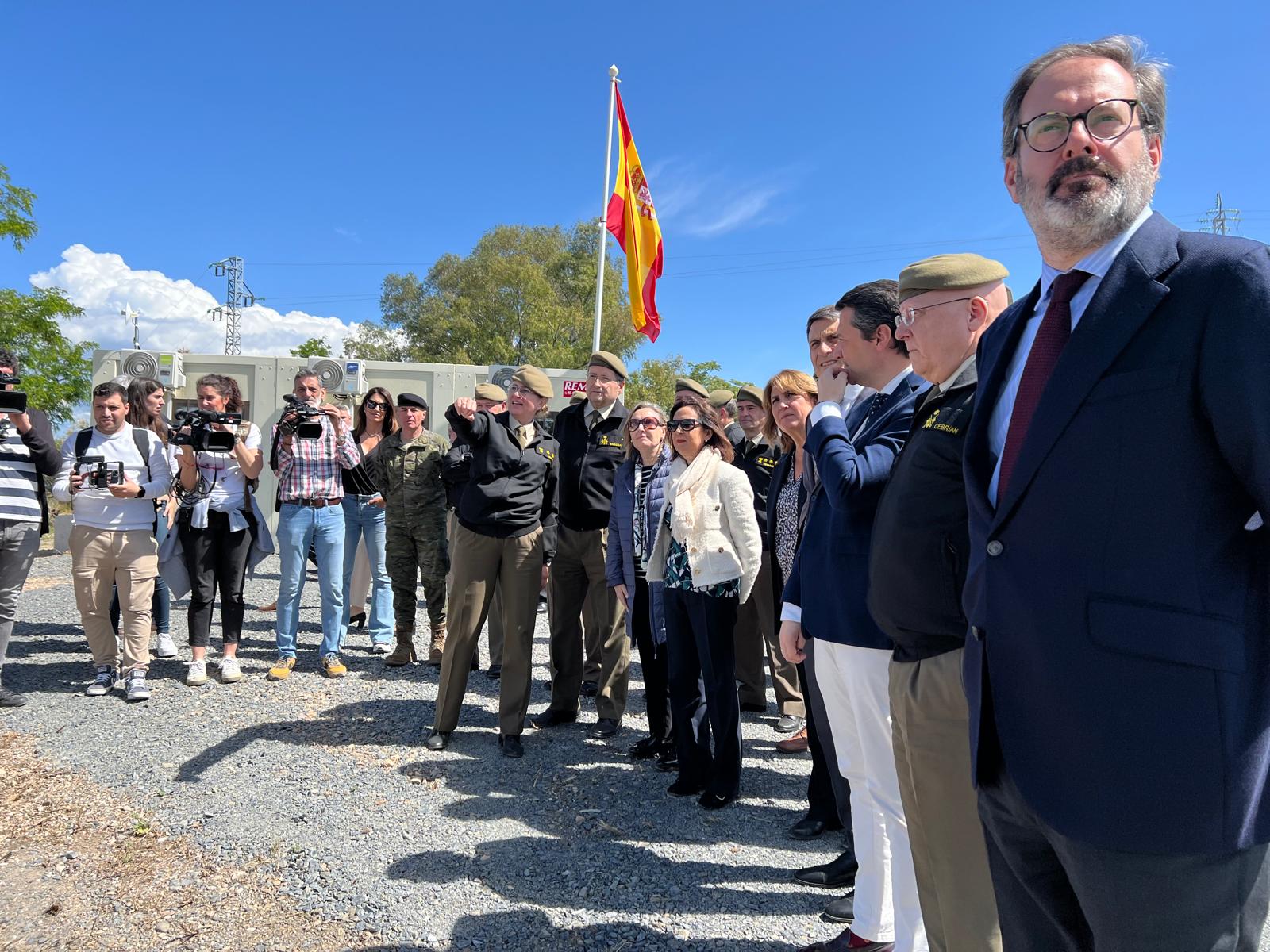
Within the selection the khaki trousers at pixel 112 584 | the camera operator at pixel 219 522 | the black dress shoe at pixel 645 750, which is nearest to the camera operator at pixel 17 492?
the khaki trousers at pixel 112 584

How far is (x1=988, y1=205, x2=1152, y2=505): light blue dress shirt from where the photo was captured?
4.30ft

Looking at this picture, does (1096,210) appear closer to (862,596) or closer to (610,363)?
(862,596)

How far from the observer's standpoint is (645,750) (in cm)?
453

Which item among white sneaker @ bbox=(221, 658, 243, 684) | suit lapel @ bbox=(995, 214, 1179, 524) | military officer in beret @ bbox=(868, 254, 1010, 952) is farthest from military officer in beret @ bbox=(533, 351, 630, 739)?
suit lapel @ bbox=(995, 214, 1179, 524)

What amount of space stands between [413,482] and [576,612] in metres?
2.14

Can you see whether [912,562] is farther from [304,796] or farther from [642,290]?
[642,290]

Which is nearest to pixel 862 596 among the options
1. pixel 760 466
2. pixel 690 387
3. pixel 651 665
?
pixel 690 387

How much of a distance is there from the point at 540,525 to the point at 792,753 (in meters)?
2.10

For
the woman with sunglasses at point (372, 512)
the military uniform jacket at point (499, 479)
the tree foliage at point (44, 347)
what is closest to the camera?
the military uniform jacket at point (499, 479)

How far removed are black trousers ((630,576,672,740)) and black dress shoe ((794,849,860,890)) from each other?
1524mm

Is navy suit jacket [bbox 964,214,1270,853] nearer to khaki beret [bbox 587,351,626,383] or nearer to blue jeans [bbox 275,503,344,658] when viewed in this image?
khaki beret [bbox 587,351,626,383]

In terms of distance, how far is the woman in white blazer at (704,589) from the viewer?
3787 millimetres

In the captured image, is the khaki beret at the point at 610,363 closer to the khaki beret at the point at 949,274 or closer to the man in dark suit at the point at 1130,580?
the khaki beret at the point at 949,274

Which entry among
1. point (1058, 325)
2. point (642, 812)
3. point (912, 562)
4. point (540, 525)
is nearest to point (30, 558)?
point (540, 525)
